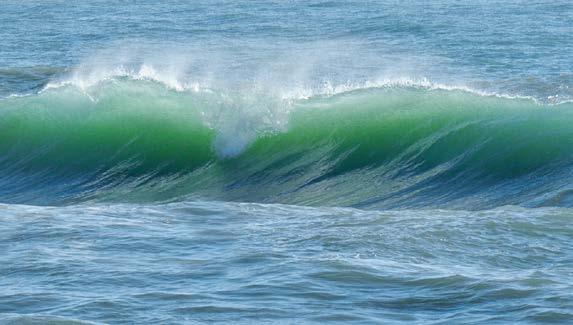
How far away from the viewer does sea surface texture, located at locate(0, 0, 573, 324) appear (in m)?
8.55

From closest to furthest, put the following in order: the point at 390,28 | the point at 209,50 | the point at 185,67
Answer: the point at 185,67
the point at 209,50
the point at 390,28

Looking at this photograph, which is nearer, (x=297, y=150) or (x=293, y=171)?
(x=293, y=171)

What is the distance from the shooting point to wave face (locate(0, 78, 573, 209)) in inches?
579

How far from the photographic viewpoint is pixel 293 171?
1605 centimetres

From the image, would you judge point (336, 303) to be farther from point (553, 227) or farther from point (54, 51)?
point (54, 51)

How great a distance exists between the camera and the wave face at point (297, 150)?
14.7 meters

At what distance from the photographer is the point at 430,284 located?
8656mm

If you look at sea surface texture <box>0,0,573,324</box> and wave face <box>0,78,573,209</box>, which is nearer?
sea surface texture <box>0,0,573,324</box>

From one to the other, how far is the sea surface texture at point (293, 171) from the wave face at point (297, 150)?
1.6 inches

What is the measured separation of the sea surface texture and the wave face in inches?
1.6

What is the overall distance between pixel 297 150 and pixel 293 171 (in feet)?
2.54

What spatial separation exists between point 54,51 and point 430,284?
75.7ft

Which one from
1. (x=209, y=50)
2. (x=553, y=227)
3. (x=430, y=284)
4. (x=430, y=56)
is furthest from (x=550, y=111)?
(x=209, y=50)

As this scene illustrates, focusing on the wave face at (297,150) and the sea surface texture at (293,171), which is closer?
the sea surface texture at (293,171)
